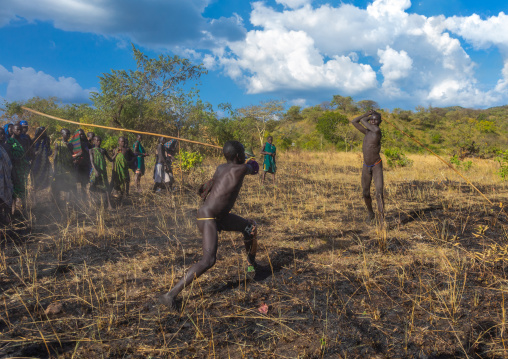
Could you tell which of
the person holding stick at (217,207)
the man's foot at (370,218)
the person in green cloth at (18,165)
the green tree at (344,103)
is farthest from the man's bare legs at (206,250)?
the green tree at (344,103)

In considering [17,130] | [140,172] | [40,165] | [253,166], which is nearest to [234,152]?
[253,166]

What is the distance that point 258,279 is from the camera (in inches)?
153

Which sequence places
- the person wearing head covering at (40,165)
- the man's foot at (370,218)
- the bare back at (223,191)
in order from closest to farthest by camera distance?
1. the bare back at (223,191)
2. the man's foot at (370,218)
3. the person wearing head covering at (40,165)

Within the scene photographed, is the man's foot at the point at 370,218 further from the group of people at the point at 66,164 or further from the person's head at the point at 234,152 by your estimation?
the group of people at the point at 66,164

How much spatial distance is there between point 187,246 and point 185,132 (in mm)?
14865

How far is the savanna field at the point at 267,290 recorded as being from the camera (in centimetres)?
270

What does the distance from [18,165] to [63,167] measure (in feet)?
3.35

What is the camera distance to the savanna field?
2.70 m

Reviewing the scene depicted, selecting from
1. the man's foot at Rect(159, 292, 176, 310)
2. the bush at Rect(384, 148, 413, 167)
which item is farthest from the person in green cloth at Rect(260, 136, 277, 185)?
the man's foot at Rect(159, 292, 176, 310)

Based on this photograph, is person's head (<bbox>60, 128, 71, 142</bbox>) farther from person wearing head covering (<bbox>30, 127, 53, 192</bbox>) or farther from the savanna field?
the savanna field

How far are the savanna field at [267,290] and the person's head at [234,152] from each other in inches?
50.6

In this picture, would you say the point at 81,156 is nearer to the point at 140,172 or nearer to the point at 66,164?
the point at 66,164

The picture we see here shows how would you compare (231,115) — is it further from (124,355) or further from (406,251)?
(124,355)

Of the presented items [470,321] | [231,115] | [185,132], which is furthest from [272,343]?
[231,115]
